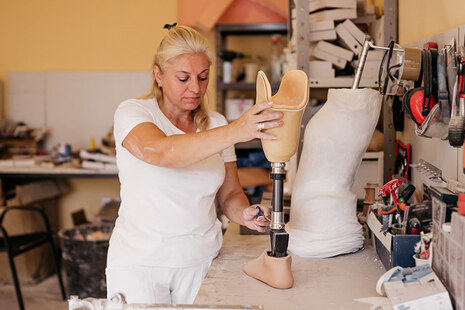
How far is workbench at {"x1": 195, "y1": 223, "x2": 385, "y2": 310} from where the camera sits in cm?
137

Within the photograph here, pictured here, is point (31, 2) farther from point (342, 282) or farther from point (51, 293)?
point (342, 282)

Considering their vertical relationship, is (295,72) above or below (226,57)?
below

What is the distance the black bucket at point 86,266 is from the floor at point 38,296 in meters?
0.26

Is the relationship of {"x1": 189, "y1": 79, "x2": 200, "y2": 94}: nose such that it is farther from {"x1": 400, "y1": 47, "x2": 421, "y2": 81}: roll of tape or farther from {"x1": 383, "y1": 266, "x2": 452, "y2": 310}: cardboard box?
{"x1": 383, "y1": 266, "x2": 452, "y2": 310}: cardboard box

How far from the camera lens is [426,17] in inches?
74.5

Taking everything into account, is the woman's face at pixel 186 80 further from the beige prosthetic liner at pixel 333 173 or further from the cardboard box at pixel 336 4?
the cardboard box at pixel 336 4

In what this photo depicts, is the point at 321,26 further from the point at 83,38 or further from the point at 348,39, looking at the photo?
the point at 83,38

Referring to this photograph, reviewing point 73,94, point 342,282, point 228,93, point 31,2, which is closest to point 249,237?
point 342,282

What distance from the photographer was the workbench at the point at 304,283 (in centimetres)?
137

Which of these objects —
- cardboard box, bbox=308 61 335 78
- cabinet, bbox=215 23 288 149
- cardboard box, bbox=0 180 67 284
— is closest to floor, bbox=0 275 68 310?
cardboard box, bbox=0 180 67 284

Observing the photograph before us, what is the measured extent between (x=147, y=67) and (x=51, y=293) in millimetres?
2181

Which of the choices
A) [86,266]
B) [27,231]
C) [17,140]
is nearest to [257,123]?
[86,266]

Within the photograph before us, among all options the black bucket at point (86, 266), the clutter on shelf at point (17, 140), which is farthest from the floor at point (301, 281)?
the clutter on shelf at point (17, 140)

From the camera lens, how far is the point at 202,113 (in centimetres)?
195
